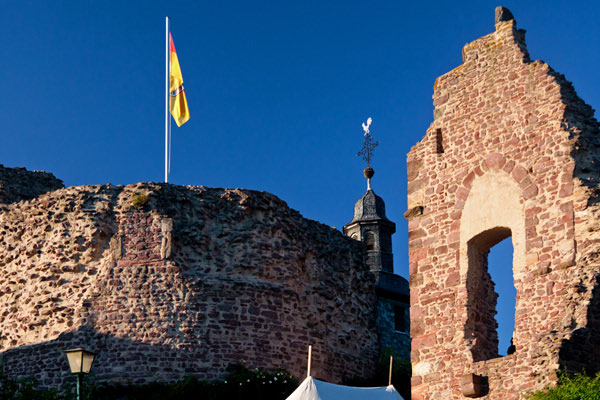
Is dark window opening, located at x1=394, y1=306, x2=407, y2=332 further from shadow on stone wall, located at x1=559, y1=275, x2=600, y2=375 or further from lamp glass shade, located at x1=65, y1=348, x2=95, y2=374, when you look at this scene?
shadow on stone wall, located at x1=559, y1=275, x2=600, y2=375

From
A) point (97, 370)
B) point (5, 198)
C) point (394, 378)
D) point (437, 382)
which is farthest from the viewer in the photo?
point (5, 198)

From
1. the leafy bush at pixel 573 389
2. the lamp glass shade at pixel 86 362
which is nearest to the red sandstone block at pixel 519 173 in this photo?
the leafy bush at pixel 573 389

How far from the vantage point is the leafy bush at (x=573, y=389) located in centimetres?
1367

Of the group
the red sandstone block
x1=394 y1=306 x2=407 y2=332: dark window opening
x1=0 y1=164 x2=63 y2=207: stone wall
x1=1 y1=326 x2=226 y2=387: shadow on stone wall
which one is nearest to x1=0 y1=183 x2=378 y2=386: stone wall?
x1=1 y1=326 x2=226 y2=387: shadow on stone wall

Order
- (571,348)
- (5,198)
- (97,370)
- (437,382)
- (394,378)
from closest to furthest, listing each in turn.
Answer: (571,348) → (437,382) → (97,370) → (394,378) → (5,198)

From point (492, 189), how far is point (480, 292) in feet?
4.47

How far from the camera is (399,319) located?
103ft

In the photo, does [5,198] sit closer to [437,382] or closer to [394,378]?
[394,378]

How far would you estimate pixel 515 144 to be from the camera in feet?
53.4

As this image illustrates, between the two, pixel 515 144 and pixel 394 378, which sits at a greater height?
pixel 515 144

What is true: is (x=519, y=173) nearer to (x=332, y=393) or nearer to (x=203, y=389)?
(x=332, y=393)

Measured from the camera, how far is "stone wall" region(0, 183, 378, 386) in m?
23.9

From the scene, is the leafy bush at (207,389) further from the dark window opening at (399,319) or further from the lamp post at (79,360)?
the dark window opening at (399,319)

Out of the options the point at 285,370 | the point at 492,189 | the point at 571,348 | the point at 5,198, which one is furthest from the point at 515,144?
the point at 5,198
